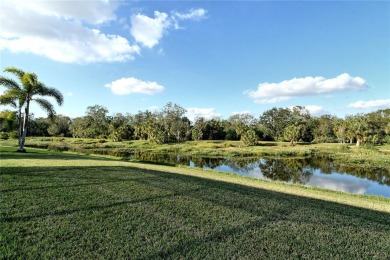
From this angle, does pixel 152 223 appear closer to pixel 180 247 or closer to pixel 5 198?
pixel 180 247

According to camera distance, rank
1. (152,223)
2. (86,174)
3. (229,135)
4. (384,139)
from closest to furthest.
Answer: (152,223), (86,174), (384,139), (229,135)

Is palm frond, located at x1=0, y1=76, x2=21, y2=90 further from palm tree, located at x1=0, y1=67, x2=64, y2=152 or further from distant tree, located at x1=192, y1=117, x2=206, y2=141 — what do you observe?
distant tree, located at x1=192, y1=117, x2=206, y2=141

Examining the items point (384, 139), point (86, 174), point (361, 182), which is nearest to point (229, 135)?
point (384, 139)

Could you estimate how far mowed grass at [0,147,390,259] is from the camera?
15.3 ft

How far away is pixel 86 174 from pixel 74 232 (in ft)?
20.5

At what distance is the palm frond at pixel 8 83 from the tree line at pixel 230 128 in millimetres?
47296

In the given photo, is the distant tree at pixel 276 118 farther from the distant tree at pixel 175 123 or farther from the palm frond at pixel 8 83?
the palm frond at pixel 8 83

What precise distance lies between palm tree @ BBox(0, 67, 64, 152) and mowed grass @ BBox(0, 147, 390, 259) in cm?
1588

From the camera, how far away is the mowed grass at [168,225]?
466 centimetres

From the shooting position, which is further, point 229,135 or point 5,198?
point 229,135

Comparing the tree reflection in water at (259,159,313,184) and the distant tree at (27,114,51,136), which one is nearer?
the tree reflection in water at (259,159,313,184)

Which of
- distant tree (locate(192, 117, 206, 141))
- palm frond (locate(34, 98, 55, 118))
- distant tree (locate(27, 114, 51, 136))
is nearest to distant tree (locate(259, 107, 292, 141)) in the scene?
distant tree (locate(192, 117, 206, 141))

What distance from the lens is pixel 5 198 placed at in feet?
22.4

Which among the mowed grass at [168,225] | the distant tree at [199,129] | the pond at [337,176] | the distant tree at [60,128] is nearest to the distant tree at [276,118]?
the distant tree at [199,129]
